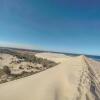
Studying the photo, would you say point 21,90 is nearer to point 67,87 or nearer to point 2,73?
point 67,87

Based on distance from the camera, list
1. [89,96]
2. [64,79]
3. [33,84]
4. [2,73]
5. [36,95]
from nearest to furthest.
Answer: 1. [36,95]
2. [89,96]
3. [33,84]
4. [64,79]
5. [2,73]

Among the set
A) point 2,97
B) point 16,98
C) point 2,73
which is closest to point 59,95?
point 16,98

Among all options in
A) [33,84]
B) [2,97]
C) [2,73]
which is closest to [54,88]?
[33,84]

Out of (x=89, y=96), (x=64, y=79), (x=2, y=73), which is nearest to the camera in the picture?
(x=89, y=96)

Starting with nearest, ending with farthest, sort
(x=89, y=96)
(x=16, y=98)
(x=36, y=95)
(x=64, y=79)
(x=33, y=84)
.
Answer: (x=16, y=98)
(x=36, y=95)
(x=89, y=96)
(x=33, y=84)
(x=64, y=79)

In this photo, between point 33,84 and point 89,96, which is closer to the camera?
point 89,96

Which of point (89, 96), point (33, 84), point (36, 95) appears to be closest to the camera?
point (36, 95)

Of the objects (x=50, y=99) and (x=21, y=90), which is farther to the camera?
(x=21, y=90)

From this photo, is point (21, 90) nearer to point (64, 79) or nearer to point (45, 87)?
point (45, 87)

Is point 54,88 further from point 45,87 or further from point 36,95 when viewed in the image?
point 36,95
